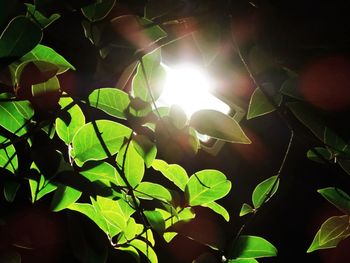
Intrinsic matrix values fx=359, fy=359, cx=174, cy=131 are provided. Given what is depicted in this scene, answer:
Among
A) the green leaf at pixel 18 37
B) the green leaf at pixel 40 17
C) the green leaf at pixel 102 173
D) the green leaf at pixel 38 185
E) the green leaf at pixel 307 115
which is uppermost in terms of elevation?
the green leaf at pixel 40 17

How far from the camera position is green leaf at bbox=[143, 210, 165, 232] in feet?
2.05

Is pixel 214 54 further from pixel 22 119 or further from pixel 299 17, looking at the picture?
pixel 22 119

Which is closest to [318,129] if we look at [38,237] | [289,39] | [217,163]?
[289,39]

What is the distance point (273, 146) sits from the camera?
6.91 ft

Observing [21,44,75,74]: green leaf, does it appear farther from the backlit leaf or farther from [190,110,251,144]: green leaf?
the backlit leaf

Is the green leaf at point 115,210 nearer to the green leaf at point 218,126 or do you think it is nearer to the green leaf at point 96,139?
the green leaf at point 96,139

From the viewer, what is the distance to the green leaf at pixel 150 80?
587 millimetres

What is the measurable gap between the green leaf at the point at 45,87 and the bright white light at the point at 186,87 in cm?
31

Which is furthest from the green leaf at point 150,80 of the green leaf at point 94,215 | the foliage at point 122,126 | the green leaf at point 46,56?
the green leaf at point 94,215

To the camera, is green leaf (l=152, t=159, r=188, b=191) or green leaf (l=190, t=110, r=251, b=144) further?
green leaf (l=152, t=159, r=188, b=191)

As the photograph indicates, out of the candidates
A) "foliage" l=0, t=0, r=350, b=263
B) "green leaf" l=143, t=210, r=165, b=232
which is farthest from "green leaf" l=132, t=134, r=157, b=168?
"green leaf" l=143, t=210, r=165, b=232

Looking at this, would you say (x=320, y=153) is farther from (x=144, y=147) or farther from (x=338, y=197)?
(x=144, y=147)

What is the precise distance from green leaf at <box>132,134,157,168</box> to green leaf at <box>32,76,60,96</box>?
16 cm

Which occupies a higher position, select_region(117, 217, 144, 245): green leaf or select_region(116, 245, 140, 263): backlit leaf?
select_region(117, 217, 144, 245): green leaf
